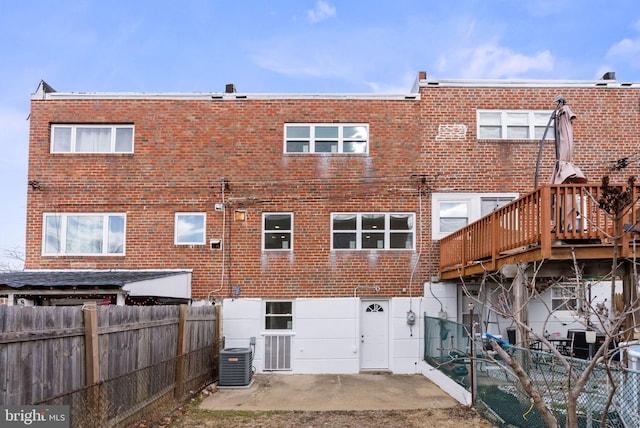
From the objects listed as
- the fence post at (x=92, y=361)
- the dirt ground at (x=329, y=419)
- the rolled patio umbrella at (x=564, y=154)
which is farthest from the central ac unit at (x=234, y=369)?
the rolled patio umbrella at (x=564, y=154)

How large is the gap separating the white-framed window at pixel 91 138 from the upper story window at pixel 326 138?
14.3ft

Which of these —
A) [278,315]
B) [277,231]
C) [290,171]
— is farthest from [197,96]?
[278,315]

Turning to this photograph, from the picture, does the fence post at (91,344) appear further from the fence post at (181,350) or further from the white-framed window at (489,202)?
the white-framed window at (489,202)

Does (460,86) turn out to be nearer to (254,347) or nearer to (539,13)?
(539,13)

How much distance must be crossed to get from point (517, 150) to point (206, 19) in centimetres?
875

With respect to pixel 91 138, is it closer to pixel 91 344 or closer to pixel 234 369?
pixel 234 369

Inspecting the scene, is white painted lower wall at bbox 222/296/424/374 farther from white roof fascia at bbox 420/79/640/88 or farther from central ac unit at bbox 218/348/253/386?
white roof fascia at bbox 420/79/640/88

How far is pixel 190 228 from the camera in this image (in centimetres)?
1484

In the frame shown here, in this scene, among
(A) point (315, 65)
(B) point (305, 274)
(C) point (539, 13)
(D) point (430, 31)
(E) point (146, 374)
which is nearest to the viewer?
(E) point (146, 374)

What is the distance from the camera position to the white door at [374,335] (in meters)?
14.6

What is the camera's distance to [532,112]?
14.8 meters

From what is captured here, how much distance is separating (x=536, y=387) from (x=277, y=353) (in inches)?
335

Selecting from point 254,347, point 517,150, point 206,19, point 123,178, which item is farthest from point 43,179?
point 517,150

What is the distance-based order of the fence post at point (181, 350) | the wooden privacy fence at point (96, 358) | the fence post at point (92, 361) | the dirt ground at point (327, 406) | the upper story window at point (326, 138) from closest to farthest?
the wooden privacy fence at point (96, 358)
the fence post at point (92, 361)
the dirt ground at point (327, 406)
the fence post at point (181, 350)
the upper story window at point (326, 138)
